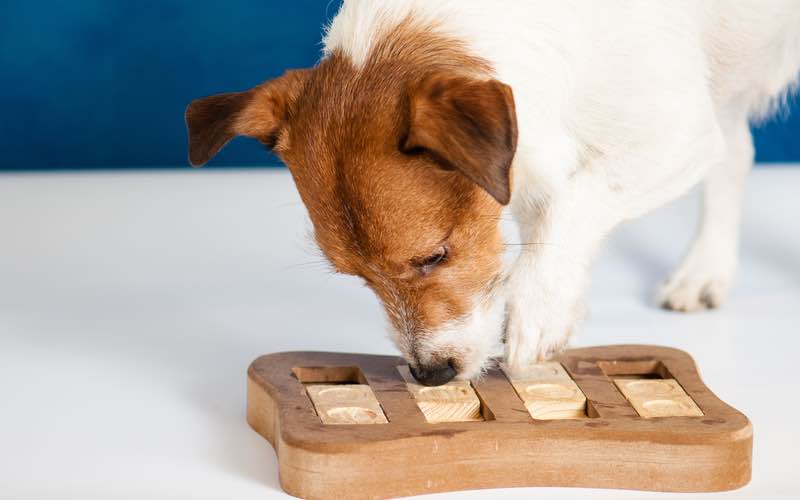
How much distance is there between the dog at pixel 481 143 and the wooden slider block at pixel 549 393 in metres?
0.04

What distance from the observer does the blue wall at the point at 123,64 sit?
4.68 meters

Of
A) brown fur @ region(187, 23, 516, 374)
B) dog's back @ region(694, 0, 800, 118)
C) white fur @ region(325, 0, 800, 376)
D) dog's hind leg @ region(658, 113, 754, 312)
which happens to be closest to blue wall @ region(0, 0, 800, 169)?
dog's hind leg @ region(658, 113, 754, 312)

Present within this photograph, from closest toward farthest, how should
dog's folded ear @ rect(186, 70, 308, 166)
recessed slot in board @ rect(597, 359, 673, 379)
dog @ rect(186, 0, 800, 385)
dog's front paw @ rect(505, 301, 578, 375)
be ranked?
dog @ rect(186, 0, 800, 385), dog's folded ear @ rect(186, 70, 308, 166), dog's front paw @ rect(505, 301, 578, 375), recessed slot in board @ rect(597, 359, 673, 379)

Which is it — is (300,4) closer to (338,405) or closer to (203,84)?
(203,84)

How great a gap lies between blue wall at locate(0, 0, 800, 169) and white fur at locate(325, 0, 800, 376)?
2.11 m

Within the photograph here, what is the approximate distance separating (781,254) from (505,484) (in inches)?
67.3

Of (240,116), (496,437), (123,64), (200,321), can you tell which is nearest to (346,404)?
(496,437)

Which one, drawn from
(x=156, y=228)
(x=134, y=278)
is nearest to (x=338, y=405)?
(x=134, y=278)

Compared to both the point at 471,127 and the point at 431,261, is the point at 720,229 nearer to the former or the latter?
the point at 431,261

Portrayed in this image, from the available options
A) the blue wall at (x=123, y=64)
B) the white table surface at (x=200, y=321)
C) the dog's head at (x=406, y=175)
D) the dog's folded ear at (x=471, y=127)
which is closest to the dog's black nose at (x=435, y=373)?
the dog's head at (x=406, y=175)

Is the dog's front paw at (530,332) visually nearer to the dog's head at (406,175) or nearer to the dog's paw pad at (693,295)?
the dog's head at (406,175)

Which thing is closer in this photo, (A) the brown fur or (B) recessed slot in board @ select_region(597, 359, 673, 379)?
(A) the brown fur

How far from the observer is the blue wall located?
468cm

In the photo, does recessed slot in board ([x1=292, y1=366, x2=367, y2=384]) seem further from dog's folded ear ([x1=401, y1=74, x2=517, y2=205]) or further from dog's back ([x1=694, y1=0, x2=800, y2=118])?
dog's back ([x1=694, y1=0, x2=800, y2=118])
